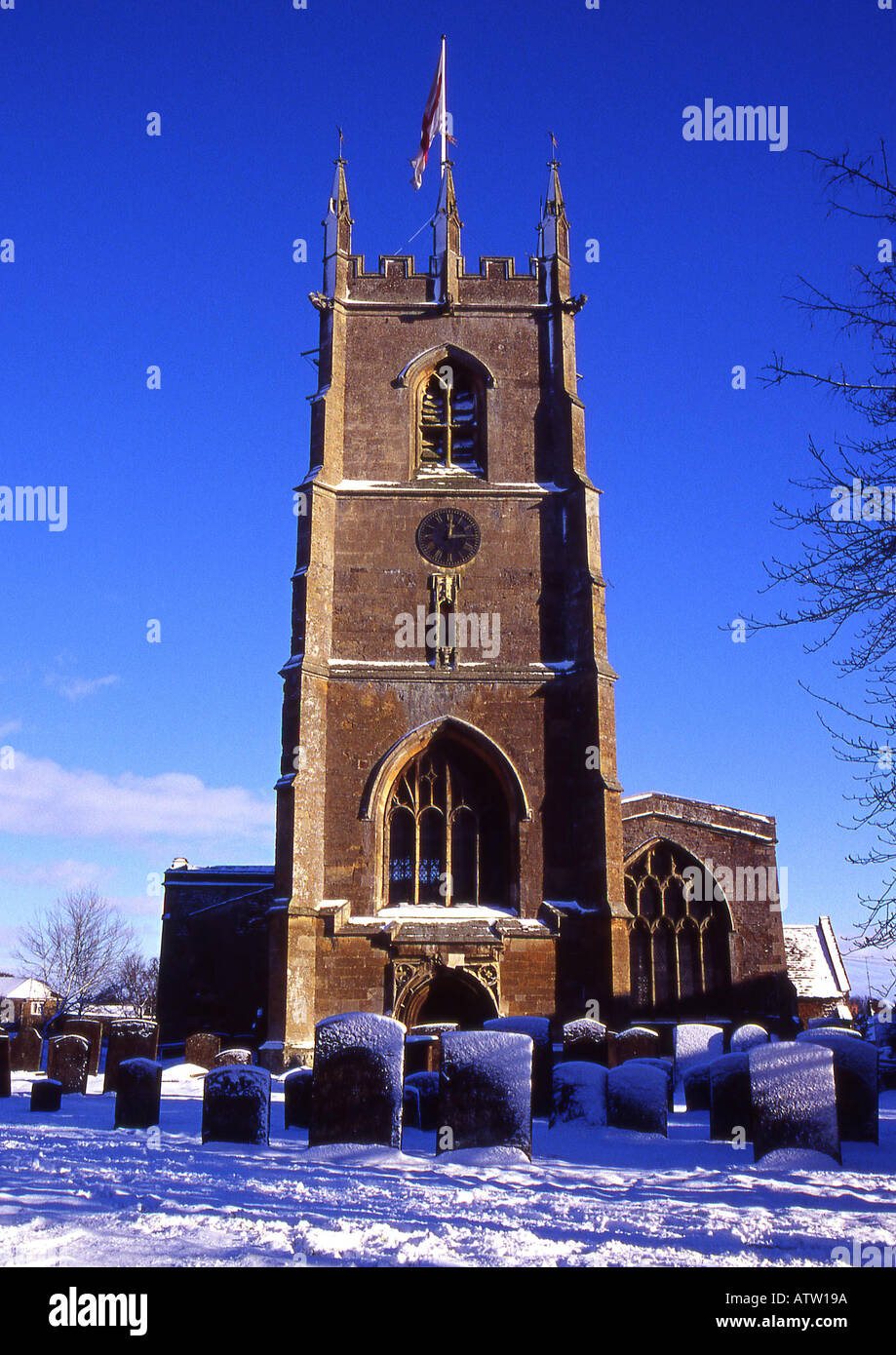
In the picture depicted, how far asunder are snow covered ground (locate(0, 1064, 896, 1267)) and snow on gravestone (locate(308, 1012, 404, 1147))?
0.74ft

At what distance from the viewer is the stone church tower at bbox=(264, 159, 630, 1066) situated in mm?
18797

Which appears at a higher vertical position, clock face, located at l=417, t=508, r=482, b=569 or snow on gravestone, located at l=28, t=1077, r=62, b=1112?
clock face, located at l=417, t=508, r=482, b=569

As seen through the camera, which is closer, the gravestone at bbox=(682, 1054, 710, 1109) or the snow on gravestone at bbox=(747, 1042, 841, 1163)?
the snow on gravestone at bbox=(747, 1042, 841, 1163)

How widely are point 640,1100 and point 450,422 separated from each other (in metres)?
16.8

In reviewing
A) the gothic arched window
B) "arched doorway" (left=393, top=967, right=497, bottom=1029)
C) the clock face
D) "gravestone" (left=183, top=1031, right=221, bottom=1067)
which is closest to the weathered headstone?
"gravestone" (left=183, top=1031, right=221, bottom=1067)

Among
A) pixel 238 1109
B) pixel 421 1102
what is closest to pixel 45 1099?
pixel 238 1109

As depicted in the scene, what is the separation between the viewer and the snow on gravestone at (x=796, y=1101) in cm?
829

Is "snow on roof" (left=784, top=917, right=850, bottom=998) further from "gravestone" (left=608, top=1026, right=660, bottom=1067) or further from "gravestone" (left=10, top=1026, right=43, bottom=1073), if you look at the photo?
"gravestone" (left=10, top=1026, right=43, bottom=1073)

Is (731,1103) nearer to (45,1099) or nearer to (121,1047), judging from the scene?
(45,1099)

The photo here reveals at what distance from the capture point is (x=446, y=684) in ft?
68.1

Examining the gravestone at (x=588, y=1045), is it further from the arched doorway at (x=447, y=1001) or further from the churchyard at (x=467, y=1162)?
the arched doorway at (x=447, y=1001)
